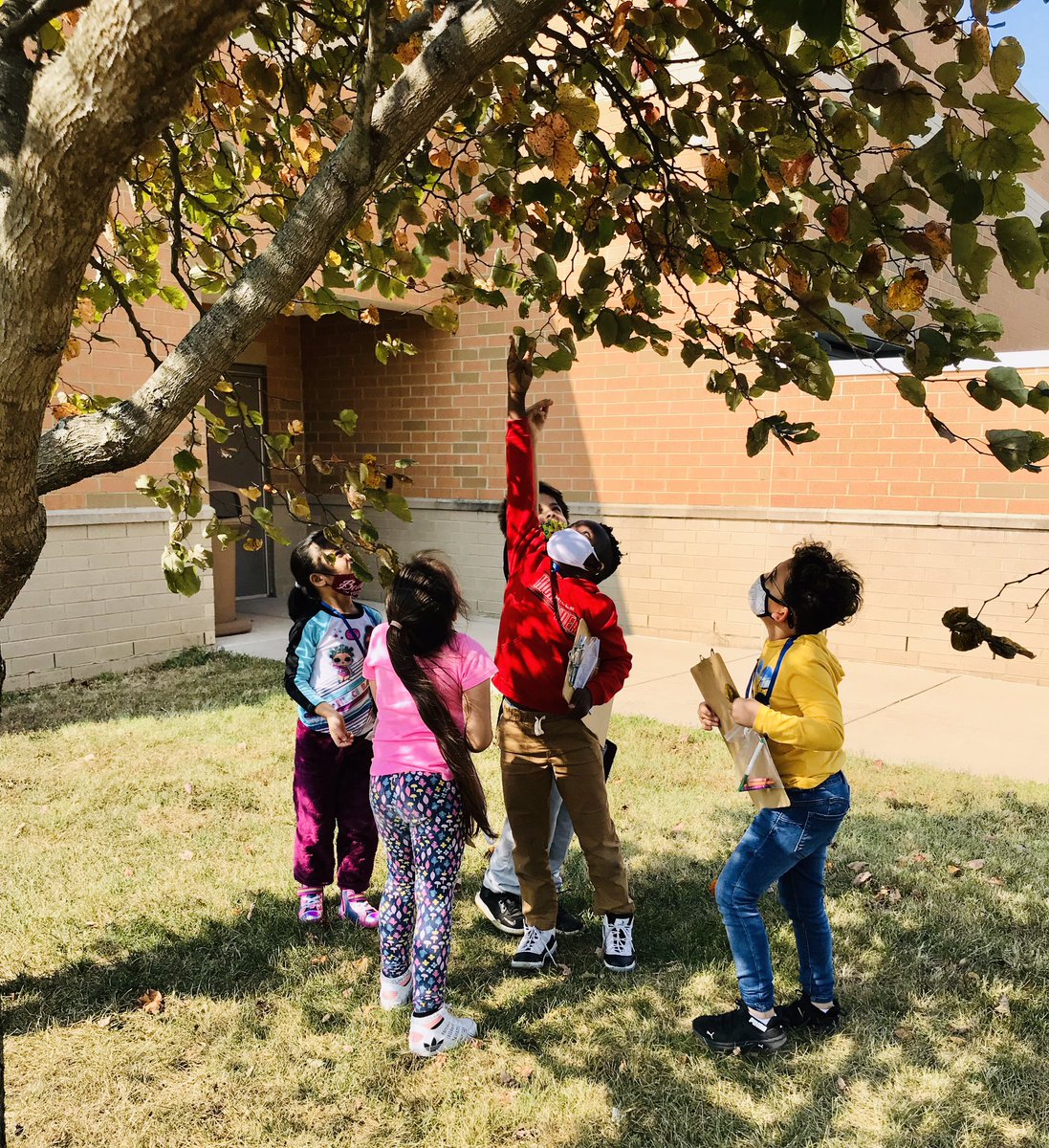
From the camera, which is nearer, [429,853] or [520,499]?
[429,853]

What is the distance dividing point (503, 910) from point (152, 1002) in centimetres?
140

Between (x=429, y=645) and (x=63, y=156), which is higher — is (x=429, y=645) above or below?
below

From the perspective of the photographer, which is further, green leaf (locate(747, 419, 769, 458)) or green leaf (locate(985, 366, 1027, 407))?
green leaf (locate(747, 419, 769, 458))

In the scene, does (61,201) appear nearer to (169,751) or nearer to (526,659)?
(526,659)

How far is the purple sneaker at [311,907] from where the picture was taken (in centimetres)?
424

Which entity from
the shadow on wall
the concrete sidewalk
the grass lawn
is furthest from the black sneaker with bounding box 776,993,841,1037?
the shadow on wall

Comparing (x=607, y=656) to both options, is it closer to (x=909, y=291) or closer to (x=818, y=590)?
(x=818, y=590)

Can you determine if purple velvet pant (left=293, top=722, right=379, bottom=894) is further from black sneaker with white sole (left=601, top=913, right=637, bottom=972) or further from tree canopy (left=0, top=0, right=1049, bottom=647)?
tree canopy (left=0, top=0, right=1049, bottom=647)

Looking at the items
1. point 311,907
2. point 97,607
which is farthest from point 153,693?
point 311,907

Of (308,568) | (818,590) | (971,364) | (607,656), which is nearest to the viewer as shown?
(818,590)

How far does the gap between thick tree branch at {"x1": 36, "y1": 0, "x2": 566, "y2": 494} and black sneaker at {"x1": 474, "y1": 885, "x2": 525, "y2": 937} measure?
282 centimetres

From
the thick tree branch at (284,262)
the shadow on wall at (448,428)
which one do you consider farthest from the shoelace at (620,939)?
the shadow on wall at (448,428)

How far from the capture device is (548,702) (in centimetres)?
371

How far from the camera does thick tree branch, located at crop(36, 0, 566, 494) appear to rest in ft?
6.52
